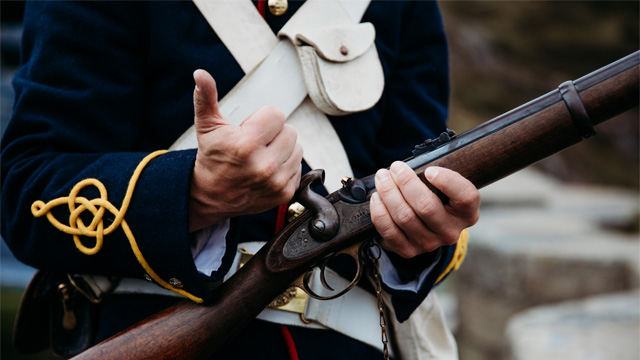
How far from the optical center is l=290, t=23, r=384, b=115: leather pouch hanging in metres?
1.61

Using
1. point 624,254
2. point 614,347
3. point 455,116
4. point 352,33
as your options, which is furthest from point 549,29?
point 352,33

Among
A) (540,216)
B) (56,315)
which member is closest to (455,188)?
(56,315)

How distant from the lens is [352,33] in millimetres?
1663

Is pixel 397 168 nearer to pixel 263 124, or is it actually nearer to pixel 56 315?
pixel 263 124

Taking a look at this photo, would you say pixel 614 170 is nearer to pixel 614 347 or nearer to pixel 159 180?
pixel 614 347

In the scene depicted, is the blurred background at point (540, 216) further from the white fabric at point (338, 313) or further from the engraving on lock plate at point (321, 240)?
the engraving on lock plate at point (321, 240)

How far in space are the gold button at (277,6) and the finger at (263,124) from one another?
1.59ft

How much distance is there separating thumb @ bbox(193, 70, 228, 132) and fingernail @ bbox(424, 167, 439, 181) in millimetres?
489

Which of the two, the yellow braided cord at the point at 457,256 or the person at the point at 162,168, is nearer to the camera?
the person at the point at 162,168

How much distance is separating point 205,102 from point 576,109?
0.87 m

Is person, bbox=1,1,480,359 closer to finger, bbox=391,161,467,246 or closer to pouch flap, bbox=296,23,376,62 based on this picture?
finger, bbox=391,161,467,246

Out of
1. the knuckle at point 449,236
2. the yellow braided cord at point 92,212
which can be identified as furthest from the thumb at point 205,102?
the knuckle at point 449,236

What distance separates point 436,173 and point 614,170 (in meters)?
12.1

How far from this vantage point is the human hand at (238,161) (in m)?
1.25
